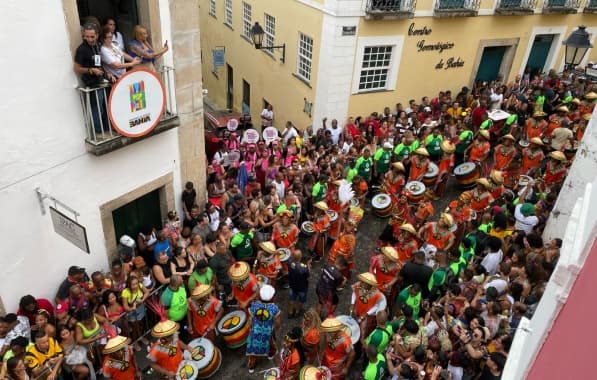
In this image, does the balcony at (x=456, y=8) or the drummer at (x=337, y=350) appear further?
the balcony at (x=456, y=8)

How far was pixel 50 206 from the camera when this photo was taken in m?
7.23

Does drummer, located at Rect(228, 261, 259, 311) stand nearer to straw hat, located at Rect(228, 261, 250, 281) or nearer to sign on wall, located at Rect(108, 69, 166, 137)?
straw hat, located at Rect(228, 261, 250, 281)

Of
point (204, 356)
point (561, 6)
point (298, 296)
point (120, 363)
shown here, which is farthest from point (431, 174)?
point (561, 6)

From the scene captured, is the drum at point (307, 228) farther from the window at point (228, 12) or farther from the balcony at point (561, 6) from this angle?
the window at point (228, 12)

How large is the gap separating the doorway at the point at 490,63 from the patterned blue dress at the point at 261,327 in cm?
1496

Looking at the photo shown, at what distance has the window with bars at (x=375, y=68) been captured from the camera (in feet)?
51.3

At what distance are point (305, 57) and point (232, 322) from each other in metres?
11.0

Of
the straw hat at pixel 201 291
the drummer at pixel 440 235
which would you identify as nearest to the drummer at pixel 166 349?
the straw hat at pixel 201 291

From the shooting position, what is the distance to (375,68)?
52.5 feet

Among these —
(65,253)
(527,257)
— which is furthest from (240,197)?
(527,257)

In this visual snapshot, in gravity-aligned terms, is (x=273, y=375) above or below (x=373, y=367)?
below

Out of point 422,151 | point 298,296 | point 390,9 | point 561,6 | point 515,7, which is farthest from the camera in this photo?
point 561,6

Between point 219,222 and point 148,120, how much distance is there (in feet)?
8.92

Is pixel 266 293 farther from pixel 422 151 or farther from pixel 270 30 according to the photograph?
pixel 270 30
